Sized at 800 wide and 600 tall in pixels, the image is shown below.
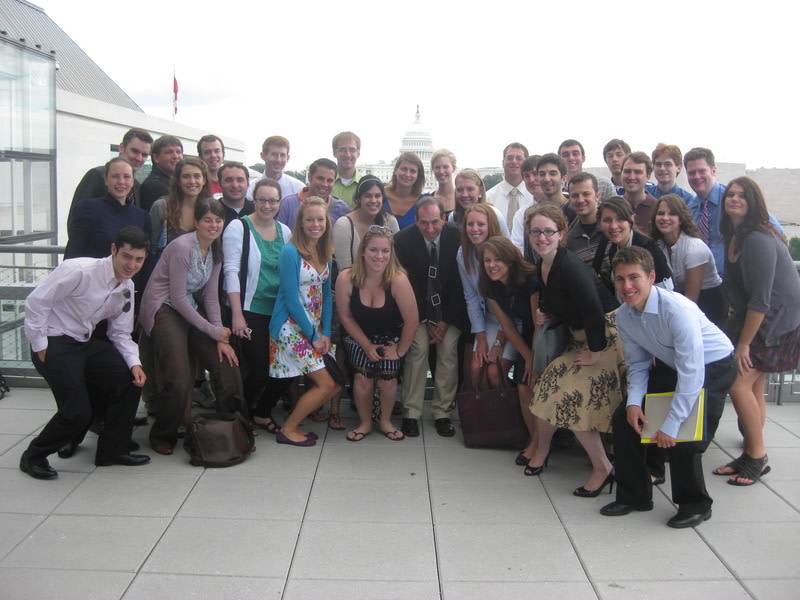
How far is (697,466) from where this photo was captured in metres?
3.66

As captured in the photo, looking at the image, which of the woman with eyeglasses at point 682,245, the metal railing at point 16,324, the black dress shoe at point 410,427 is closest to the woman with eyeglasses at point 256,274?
the black dress shoe at point 410,427

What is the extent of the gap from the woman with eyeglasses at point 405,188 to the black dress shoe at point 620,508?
255 centimetres

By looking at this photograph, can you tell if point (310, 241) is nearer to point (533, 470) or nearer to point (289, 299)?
point (289, 299)

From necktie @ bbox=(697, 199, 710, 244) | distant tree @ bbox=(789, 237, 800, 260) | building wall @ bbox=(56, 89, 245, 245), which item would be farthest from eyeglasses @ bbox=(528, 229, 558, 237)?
building wall @ bbox=(56, 89, 245, 245)

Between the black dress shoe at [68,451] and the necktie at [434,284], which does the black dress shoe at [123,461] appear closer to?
the black dress shoe at [68,451]

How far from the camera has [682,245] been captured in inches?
171

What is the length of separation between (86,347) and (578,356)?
2969 mm

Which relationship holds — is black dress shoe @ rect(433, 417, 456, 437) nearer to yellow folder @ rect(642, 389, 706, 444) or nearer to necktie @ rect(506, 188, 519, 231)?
yellow folder @ rect(642, 389, 706, 444)

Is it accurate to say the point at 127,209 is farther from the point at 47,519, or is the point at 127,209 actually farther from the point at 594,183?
the point at 594,183

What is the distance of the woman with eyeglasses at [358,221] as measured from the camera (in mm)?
4977

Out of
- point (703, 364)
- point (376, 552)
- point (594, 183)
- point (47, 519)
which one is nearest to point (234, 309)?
point (47, 519)

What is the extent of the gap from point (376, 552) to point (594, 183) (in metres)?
2.61

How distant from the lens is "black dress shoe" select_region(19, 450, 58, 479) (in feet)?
13.3

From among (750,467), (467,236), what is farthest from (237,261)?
(750,467)
